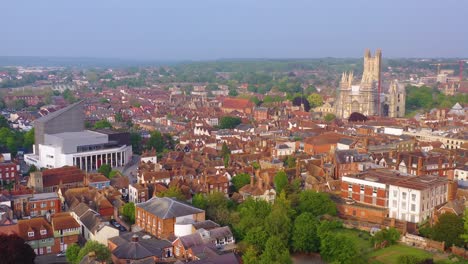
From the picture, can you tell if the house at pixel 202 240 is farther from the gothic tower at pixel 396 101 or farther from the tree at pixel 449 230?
the gothic tower at pixel 396 101

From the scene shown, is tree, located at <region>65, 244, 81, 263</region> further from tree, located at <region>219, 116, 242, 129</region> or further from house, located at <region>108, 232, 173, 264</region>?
tree, located at <region>219, 116, 242, 129</region>

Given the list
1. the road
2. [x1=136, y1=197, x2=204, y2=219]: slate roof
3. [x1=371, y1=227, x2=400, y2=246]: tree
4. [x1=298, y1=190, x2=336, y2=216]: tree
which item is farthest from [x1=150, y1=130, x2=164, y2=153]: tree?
[x1=371, y1=227, x2=400, y2=246]: tree

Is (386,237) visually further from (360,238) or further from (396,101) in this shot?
(396,101)

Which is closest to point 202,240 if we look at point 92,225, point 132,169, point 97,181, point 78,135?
point 92,225

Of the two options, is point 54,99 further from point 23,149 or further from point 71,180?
point 71,180

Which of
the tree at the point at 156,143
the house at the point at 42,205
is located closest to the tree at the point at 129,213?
the house at the point at 42,205
